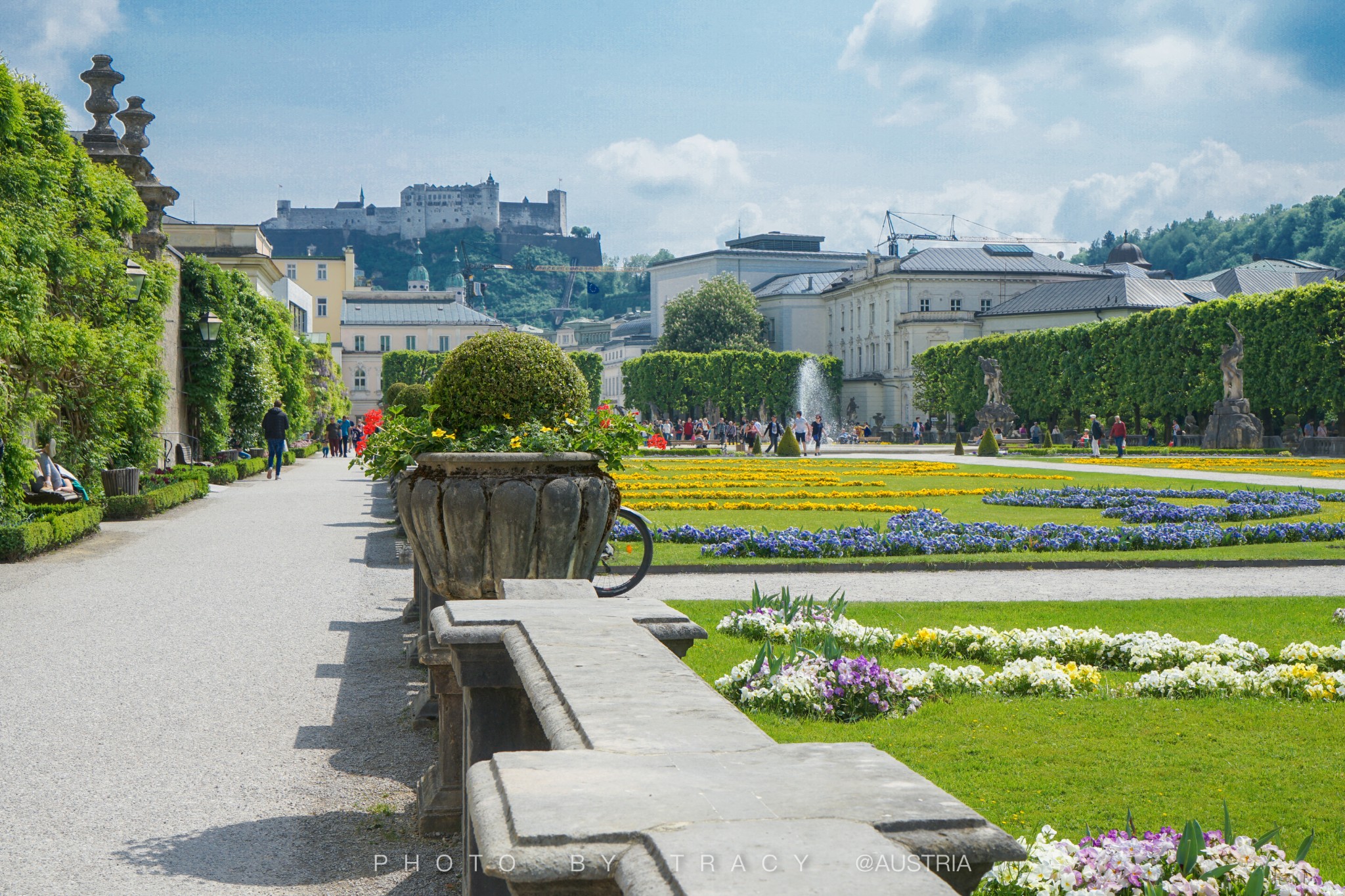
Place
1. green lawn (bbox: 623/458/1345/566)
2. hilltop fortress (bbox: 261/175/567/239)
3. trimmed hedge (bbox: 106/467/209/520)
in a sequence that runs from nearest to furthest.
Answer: green lawn (bbox: 623/458/1345/566) → trimmed hedge (bbox: 106/467/209/520) → hilltop fortress (bbox: 261/175/567/239)

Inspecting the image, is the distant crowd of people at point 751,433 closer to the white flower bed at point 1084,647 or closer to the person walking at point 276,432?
the person walking at point 276,432

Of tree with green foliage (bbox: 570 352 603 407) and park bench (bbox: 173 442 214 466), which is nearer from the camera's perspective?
park bench (bbox: 173 442 214 466)

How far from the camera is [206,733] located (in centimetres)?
621

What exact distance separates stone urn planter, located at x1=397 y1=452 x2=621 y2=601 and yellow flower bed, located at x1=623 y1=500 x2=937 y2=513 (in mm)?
12914

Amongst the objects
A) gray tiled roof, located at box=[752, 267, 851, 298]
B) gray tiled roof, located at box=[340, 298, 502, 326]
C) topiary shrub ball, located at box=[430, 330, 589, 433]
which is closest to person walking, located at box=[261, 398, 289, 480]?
topiary shrub ball, located at box=[430, 330, 589, 433]

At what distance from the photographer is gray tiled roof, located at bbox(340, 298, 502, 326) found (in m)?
109

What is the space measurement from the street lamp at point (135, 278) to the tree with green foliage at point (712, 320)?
7781 centimetres

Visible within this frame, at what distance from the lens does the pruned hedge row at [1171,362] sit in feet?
158

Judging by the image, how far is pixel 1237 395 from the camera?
47.8 metres

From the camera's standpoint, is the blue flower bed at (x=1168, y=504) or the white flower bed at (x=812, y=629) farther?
the blue flower bed at (x=1168, y=504)

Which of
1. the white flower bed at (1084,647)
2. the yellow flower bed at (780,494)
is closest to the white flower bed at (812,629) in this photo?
the white flower bed at (1084,647)

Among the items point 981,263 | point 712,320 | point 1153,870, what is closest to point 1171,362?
point 981,263

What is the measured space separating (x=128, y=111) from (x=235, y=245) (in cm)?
2661

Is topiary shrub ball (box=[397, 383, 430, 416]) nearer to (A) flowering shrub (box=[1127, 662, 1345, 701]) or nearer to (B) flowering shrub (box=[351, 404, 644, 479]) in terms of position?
(B) flowering shrub (box=[351, 404, 644, 479])
